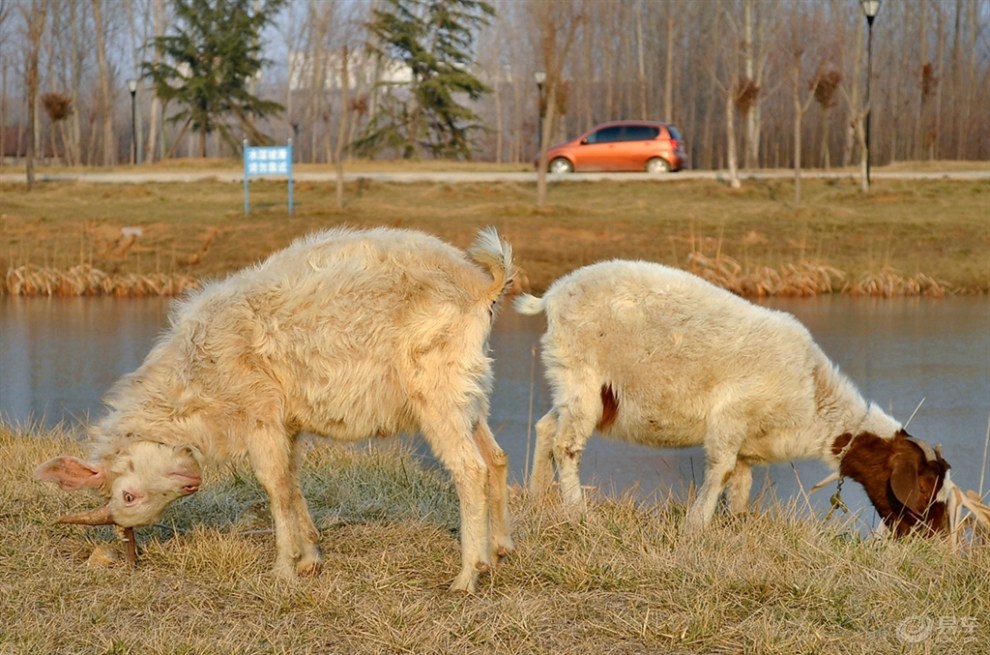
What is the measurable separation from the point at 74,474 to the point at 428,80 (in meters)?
42.3

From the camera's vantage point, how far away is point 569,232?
2358 centimetres

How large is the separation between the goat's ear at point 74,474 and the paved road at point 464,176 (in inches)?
1011

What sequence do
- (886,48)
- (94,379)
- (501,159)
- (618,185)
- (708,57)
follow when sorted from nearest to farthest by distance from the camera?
(94,379), (618,185), (708,57), (886,48), (501,159)

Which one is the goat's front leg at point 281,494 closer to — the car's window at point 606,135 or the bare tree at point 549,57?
the bare tree at point 549,57

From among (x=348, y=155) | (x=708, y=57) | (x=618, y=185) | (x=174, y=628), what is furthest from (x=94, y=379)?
(x=708, y=57)

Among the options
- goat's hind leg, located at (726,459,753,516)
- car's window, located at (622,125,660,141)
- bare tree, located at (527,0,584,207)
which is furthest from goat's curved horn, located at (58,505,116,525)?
car's window, located at (622,125,660,141)

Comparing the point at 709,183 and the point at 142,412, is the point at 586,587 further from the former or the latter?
the point at 709,183

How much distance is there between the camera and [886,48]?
54250 mm

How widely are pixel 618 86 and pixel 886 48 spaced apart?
11.9 meters

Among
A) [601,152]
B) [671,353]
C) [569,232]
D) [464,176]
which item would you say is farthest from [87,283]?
[601,152]

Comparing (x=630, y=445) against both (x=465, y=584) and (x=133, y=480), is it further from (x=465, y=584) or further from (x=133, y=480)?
(x=133, y=480)

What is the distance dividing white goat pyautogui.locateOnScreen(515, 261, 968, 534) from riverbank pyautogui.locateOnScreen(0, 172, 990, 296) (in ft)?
42.8

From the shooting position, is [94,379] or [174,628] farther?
[94,379]

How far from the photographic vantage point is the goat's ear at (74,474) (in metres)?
5.63
